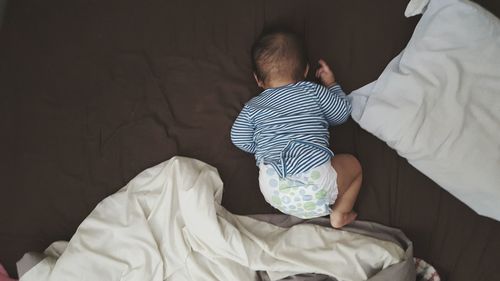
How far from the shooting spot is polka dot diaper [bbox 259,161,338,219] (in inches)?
45.9

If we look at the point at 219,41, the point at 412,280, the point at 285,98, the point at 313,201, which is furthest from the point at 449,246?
the point at 219,41

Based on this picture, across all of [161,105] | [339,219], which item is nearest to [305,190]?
[339,219]

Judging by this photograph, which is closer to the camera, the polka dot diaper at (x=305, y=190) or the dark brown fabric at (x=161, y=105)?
the polka dot diaper at (x=305, y=190)

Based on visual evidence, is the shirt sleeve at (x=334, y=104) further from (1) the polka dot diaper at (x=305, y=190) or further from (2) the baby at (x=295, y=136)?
(1) the polka dot diaper at (x=305, y=190)

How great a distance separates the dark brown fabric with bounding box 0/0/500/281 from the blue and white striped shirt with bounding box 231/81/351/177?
0.28ft

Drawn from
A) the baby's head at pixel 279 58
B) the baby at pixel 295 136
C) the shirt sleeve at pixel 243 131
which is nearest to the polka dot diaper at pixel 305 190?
the baby at pixel 295 136

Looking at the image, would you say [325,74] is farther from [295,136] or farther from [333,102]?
[295,136]

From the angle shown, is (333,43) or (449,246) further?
(333,43)

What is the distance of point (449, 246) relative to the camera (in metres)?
1.22

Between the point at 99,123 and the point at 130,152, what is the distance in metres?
0.15

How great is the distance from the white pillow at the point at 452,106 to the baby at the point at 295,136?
139 mm

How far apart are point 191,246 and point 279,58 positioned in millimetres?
595

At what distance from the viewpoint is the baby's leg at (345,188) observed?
122cm

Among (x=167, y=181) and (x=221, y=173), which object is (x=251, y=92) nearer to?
(x=221, y=173)
